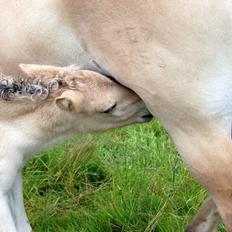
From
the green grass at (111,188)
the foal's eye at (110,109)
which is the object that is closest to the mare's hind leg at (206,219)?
the green grass at (111,188)

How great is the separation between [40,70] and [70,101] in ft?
0.88

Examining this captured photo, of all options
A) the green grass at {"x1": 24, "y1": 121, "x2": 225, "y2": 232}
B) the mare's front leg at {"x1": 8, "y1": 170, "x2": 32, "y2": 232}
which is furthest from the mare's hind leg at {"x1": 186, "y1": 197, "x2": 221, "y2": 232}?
the mare's front leg at {"x1": 8, "y1": 170, "x2": 32, "y2": 232}

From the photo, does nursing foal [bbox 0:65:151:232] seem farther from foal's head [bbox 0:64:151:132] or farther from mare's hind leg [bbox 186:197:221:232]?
mare's hind leg [bbox 186:197:221:232]

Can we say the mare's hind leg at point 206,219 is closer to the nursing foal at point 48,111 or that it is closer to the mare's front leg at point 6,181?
the nursing foal at point 48,111

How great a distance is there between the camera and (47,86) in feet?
15.3

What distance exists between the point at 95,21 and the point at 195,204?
1740 millimetres

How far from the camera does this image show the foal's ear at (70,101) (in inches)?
176

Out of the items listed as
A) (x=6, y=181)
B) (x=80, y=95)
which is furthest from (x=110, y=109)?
(x=6, y=181)

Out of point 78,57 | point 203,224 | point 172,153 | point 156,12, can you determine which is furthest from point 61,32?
point 172,153

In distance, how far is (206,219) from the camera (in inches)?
200

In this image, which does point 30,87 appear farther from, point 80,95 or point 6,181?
point 6,181

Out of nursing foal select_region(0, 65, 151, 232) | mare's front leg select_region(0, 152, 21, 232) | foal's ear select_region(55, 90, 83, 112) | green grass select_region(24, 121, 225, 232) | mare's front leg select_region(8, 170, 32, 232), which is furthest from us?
green grass select_region(24, 121, 225, 232)

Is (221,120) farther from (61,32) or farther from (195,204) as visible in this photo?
(195,204)

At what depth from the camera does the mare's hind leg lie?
507 cm
